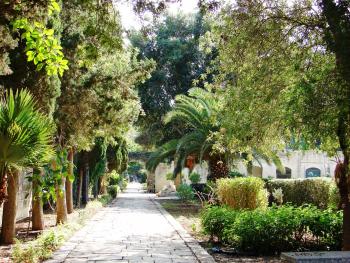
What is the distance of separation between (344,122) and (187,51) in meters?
24.9

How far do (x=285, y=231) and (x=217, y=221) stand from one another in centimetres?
183

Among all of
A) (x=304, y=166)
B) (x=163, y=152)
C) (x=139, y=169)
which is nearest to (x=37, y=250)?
(x=163, y=152)

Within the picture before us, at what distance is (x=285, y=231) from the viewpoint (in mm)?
9328

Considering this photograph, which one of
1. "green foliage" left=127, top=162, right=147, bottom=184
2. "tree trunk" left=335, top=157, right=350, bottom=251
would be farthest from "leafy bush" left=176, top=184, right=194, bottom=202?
"green foliage" left=127, top=162, right=147, bottom=184

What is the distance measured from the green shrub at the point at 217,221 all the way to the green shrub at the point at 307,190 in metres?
7.01

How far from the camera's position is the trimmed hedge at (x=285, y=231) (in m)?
9.28

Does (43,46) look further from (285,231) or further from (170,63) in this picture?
(170,63)

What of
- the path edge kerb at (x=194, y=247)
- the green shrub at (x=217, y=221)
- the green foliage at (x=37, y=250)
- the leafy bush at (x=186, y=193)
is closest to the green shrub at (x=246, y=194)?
the path edge kerb at (x=194, y=247)

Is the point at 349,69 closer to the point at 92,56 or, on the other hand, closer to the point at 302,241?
the point at 92,56

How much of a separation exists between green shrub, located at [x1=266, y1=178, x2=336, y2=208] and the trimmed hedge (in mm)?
7345

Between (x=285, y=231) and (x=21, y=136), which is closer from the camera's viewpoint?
(x=21, y=136)

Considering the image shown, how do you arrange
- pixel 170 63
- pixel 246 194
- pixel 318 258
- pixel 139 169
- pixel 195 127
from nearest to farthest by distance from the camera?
pixel 318 258
pixel 246 194
pixel 195 127
pixel 170 63
pixel 139 169

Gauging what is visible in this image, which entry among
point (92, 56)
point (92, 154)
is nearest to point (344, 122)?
point (92, 56)

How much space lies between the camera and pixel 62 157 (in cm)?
833
